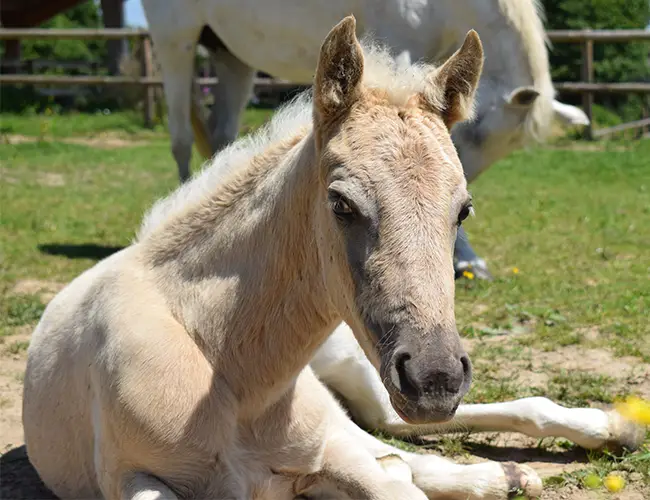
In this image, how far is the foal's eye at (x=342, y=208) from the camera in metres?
2.26

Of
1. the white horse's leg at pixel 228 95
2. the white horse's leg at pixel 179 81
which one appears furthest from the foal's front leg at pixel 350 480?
Result: the white horse's leg at pixel 228 95

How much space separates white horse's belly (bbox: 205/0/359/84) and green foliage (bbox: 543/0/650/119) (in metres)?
16.7

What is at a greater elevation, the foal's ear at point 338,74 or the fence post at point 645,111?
the foal's ear at point 338,74

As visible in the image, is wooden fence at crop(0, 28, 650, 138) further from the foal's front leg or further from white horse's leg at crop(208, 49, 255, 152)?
the foal's front leg

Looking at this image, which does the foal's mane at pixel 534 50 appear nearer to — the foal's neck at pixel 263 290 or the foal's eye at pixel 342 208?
the foal's neck at pixel 263 290

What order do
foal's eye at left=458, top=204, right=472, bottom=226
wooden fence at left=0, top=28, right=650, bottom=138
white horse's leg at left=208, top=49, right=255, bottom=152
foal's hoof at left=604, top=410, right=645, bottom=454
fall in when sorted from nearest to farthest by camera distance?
foal's eye at left=458, top=204, right=472, bottom=226, foal's hoof at left=604, top=410, right=645, bottom=454, white horse's leg at left=208, top=49, right=255, bottom=152, wooden fence at left=0, top=28, right=650, bottom=138

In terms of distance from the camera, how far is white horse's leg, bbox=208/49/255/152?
8.05 meters

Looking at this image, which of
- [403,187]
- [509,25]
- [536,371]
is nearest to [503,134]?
[509,25]

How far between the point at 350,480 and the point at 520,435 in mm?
1112

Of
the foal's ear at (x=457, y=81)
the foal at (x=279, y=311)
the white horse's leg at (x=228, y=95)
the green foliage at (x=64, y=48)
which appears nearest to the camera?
the foal at (x=279, y=311)

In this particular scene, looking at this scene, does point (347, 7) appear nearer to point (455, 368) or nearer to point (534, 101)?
point (534, 101)

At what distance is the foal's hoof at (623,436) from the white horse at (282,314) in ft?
1.72

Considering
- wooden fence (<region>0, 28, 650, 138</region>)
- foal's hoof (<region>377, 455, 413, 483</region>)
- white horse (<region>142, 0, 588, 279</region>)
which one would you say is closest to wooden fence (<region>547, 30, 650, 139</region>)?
wooden fence (<region>0, 28, 650, 138</region>)

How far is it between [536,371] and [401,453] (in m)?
1.40
